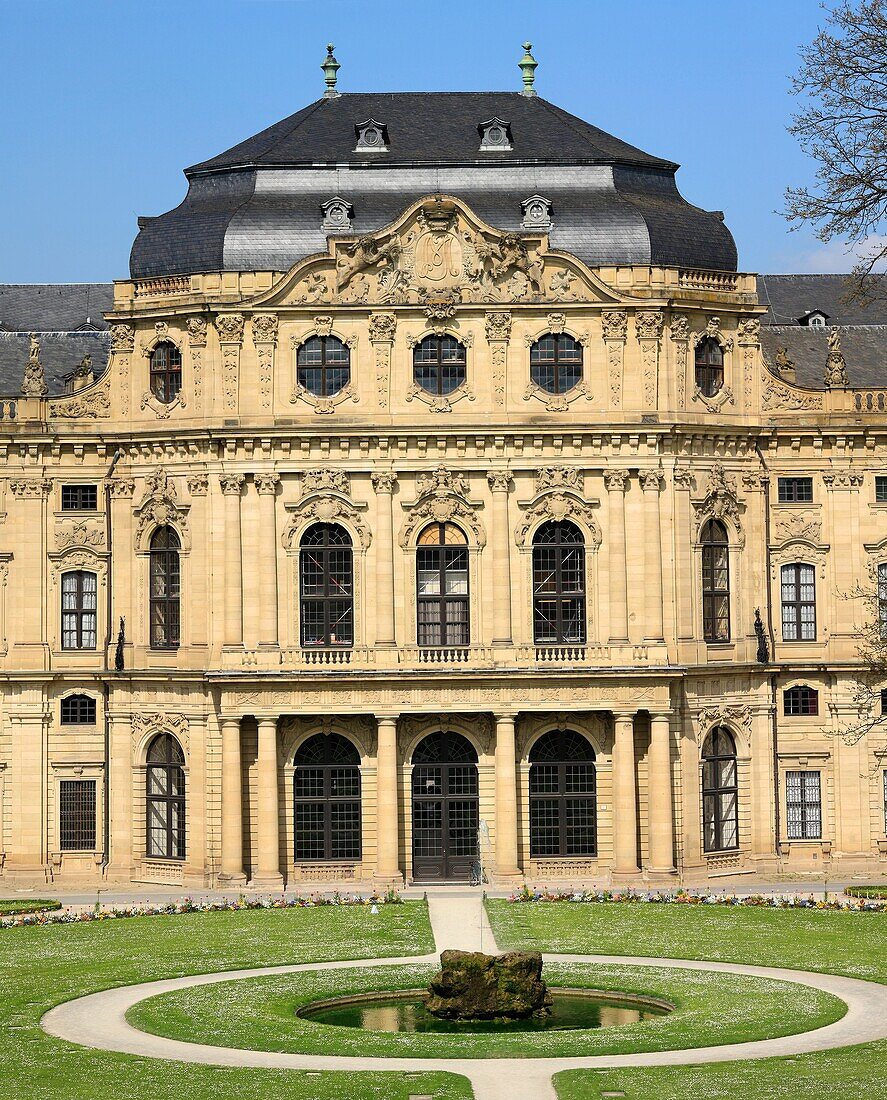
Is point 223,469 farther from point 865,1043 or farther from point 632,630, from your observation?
point 865,1043

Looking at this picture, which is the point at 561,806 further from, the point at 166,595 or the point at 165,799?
the point at 166,595

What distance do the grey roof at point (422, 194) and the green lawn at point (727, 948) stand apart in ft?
74.7

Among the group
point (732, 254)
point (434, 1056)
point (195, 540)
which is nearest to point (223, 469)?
point (195, 540)

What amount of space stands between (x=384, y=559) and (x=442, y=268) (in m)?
9.83

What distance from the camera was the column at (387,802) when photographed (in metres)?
75.4

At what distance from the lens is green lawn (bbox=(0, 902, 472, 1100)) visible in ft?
146

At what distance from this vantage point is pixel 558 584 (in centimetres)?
7712

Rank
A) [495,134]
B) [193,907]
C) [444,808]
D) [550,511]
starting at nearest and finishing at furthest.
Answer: [193,907] → [444,808] → [550,511] → [495,134]

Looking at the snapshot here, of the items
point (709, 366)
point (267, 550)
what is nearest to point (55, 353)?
point (267, 550)

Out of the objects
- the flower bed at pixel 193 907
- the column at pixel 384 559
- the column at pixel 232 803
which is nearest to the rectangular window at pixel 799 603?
the column at pixel 384 559

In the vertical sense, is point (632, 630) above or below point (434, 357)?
below

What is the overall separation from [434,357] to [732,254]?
37.7ft

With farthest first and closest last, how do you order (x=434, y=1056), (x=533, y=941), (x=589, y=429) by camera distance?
(x=589, y=429) < (x=533, y=941) < (x=434, y=1056)

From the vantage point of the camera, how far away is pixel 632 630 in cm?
7700
